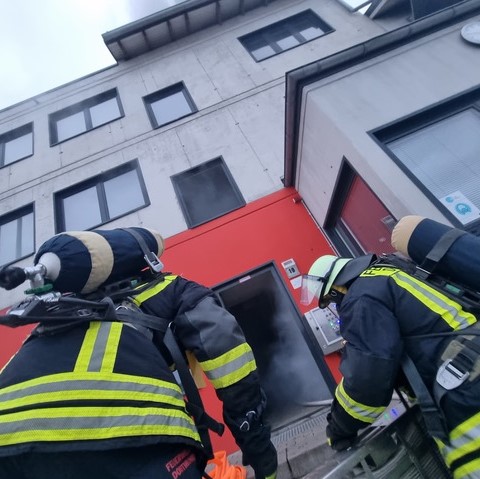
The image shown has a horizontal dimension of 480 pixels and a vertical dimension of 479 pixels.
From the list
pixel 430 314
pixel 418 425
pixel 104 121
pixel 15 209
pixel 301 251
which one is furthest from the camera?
pixel 104 121

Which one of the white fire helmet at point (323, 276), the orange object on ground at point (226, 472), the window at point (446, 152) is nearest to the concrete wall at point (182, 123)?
the window at point (446, 152)

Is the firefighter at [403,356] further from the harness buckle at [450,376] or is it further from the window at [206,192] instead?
the window at [206,192]

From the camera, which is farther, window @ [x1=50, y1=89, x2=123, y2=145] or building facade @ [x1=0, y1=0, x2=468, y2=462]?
window @ [x1=50, y1=89, x2=123, y2=145]

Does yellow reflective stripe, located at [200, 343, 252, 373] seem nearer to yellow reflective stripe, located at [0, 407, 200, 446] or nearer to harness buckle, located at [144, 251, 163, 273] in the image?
yellow reflective stripe, located at [0, 407, 200, 446]

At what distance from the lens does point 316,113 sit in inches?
154

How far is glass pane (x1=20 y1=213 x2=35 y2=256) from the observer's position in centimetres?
644

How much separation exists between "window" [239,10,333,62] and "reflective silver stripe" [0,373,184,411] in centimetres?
767

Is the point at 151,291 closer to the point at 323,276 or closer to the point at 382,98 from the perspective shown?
the point at 323,276

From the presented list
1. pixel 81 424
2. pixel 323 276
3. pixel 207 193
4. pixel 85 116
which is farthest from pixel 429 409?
pixel 85 116

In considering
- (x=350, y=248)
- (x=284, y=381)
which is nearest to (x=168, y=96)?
(x=350, y=248)

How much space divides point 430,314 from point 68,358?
5.75 feet

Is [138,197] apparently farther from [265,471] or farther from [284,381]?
[265,471]

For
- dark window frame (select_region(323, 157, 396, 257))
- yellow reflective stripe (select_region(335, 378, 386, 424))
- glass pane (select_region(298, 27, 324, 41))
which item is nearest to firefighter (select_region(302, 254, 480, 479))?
yellow reflective stripe (select_region(335, 378, 386, 424))

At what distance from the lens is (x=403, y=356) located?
1880mm
